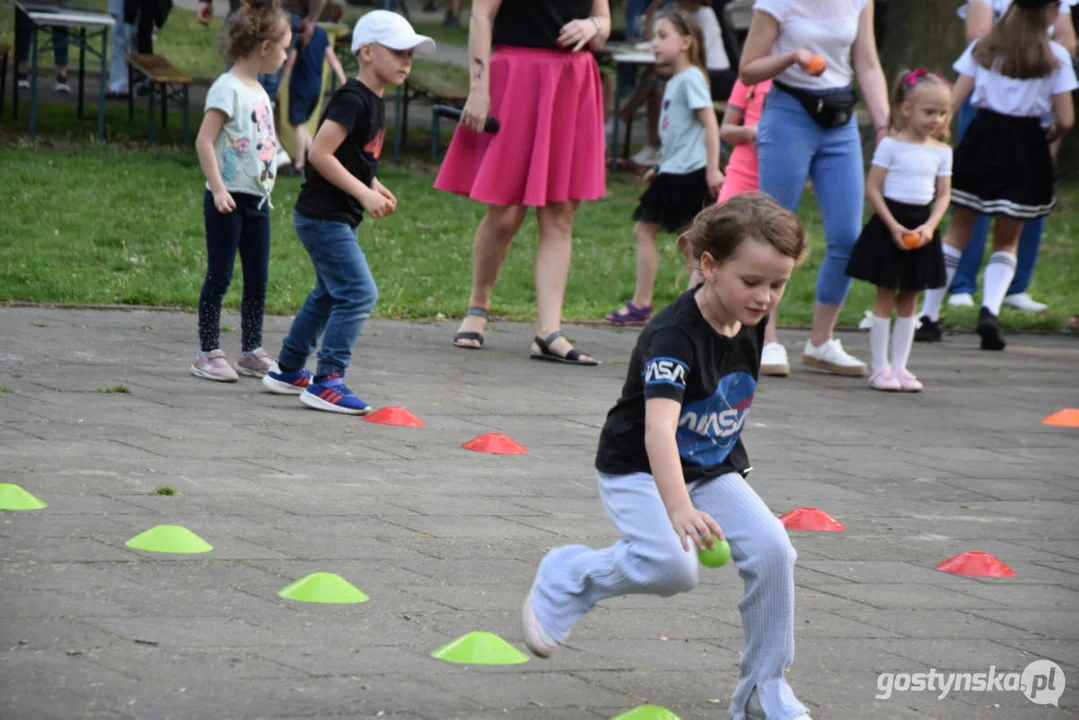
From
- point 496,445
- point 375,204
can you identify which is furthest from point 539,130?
point 496,445

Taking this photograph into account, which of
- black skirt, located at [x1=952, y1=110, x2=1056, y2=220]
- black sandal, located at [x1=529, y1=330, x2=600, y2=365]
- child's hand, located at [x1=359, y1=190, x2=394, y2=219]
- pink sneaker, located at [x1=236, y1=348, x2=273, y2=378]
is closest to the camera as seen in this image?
child's hand, located at [x1=359, y1=190, x2=394, y2=219]

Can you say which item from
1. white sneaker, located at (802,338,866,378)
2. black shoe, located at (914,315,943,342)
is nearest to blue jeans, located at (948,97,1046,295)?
black shoe, located at (914,315,943,342)

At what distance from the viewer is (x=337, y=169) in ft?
20.8

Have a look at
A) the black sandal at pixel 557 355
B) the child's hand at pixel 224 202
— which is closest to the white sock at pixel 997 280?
the black sandal at pixel 557 355

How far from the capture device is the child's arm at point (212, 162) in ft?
21.9

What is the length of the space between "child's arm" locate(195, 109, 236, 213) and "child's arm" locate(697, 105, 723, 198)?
3439 mm

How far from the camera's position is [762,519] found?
3406 mm

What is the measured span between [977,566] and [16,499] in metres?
2.91

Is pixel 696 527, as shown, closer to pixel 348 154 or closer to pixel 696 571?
pixel 696 571

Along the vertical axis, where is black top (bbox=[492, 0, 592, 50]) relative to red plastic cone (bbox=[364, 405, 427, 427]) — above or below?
above

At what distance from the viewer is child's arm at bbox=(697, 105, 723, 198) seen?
9.23 metres

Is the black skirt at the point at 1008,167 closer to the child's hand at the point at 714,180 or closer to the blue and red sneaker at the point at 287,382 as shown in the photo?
the child's hand at the point at 714,180

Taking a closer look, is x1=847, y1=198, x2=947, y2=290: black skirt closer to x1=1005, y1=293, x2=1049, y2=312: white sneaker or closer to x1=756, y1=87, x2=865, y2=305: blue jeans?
x1=756, y1=87, x2=865, y2=305: blue jeans

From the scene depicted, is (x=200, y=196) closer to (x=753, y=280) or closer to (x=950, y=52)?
(x=950, y=52)
